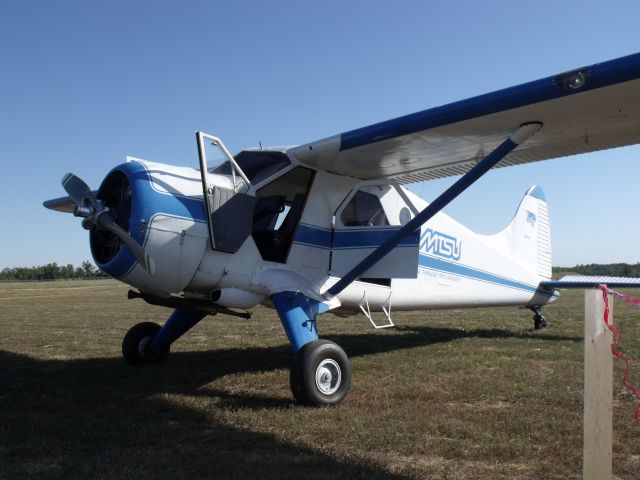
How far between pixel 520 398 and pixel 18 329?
37.7 feet

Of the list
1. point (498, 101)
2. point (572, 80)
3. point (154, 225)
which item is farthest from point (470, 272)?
point (154, 225)

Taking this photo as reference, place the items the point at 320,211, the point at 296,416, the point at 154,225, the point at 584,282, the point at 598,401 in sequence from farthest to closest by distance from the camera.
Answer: the point at 584,282, the point at 320,211, the point at 154,225, the point at 296,416, the point at 598,401

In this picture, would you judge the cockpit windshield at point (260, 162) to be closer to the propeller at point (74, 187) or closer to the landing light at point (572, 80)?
the propeller at point (74, 187)

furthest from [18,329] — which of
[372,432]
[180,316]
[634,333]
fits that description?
[634,333]

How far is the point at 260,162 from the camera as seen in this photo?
21.2 ft

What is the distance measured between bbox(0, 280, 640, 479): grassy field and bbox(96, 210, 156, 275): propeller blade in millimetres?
1389

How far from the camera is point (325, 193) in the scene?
6840 millimetres

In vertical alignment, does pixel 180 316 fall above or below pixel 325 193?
below

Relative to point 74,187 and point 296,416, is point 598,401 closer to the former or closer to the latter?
point 296,416

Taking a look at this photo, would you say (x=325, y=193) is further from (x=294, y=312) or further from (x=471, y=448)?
(x=471, y=448)

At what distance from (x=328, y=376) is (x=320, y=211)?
2.13m

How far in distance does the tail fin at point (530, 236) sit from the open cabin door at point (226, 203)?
5510mm

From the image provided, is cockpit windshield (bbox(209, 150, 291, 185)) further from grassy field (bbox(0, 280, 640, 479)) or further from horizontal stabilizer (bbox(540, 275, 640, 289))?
horizontal stabilizer (bbox(540, 275, 640, 289))

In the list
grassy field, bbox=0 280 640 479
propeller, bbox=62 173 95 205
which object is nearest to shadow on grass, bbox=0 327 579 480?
grassy field, bbox=0 280 640 479
